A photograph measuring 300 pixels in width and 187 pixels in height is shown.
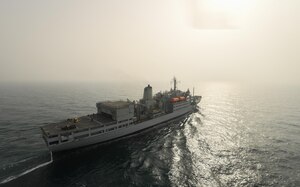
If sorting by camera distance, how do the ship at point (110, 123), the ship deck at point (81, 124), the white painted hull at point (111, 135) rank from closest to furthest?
the white painted hull at point (111, 135) → the ship at point (110, 123) → the ship deck at point (81, 124)

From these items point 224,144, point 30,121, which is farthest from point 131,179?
point 30,121

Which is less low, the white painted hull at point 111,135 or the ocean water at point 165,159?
the white painted hull at point 111,135

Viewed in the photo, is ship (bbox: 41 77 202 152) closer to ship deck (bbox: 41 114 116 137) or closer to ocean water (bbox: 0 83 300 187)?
ship deck (bbox: 41 114 116 137)

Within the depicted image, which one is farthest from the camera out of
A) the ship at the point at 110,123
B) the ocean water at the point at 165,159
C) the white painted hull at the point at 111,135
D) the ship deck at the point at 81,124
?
the ship deck at the point at 81,124

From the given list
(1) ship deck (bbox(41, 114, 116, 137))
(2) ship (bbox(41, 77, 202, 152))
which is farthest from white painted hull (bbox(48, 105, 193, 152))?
(1) ship deck (bbox(41, 114, 116, 137))

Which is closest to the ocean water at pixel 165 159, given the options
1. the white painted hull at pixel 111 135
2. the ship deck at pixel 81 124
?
the white painted hull at pixel 111 135

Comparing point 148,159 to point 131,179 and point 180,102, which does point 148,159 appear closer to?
point 131,179

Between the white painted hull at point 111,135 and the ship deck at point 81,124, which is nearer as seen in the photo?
the white painted hull at point 111,135

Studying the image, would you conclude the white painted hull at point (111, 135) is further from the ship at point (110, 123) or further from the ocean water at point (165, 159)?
the ocean water at point (165, 159)
